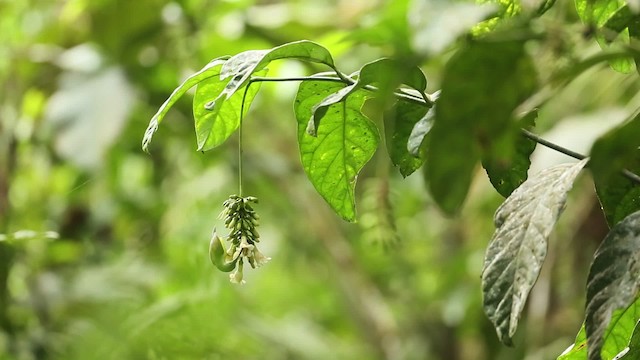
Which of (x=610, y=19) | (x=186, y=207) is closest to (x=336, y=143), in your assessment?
(x=610, y=19)

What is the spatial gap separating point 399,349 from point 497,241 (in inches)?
45.5

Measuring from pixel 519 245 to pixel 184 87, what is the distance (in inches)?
7.2

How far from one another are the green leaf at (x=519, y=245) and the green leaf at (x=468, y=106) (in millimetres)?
89

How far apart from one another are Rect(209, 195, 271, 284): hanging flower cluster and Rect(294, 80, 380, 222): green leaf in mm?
42

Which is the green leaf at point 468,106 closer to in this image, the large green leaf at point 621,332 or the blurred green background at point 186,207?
the large green leaf at point 621,332

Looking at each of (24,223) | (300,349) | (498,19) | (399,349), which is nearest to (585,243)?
(399,349)

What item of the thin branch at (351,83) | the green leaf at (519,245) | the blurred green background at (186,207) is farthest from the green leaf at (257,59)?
the blurred green background at (186,207)

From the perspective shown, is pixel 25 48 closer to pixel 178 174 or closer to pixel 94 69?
pixel 94 69

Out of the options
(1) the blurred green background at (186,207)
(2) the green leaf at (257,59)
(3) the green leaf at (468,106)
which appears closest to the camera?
(3) the green leaf at (468,106)

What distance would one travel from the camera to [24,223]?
1.47m

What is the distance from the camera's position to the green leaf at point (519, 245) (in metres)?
0.38

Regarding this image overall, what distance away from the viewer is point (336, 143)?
1.59 feet

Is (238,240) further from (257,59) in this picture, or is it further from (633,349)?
(633,349)

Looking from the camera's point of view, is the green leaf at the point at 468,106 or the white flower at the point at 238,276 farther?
the white flower at the point at 238,276
